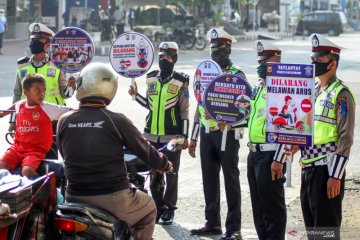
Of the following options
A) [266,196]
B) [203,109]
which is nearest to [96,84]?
[266,196]

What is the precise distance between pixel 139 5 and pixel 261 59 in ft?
128

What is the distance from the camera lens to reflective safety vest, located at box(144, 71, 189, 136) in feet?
28.1

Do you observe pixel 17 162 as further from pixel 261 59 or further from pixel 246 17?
pixel 246 17

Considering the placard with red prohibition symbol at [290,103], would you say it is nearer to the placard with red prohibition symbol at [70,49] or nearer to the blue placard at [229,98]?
the blue placard at [229,98]

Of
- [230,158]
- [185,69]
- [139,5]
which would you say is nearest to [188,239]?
[230,158]

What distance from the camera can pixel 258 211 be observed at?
7.16 metres

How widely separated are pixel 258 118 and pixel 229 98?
74cm

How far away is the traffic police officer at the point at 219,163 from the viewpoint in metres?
7.85

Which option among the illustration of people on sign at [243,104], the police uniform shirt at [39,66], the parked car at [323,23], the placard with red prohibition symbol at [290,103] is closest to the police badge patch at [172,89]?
the illustration of people on sign at [243,104]

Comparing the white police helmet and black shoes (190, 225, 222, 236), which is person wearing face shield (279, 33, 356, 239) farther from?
black shoes (190, 225, 222, 236)

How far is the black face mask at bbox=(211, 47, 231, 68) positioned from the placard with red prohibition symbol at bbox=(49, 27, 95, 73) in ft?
6.32

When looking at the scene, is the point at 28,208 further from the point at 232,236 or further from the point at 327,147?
the point at 232,236

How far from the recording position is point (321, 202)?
6117mm

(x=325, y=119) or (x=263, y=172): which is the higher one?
(x=325, y=119)
